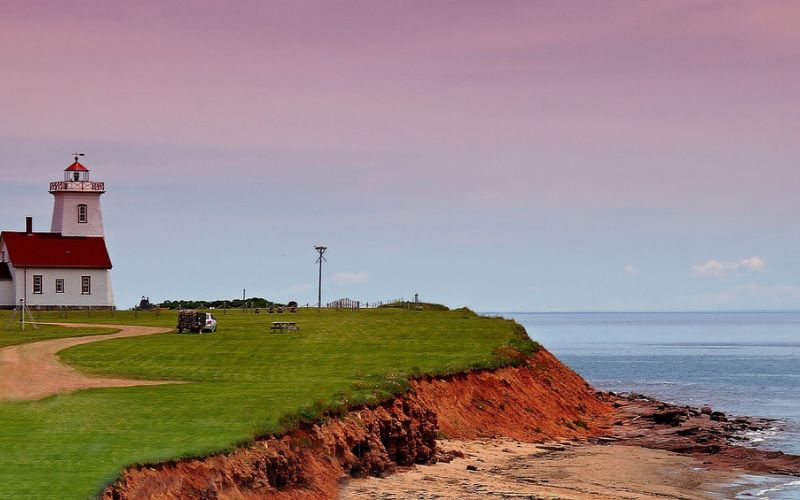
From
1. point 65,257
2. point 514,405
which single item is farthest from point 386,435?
point 65,257

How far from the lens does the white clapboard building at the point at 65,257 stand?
105 metres

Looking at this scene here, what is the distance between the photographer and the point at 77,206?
365 feet

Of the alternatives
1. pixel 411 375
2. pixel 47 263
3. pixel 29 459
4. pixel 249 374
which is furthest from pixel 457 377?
pixel 47 263

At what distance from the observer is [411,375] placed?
4619cm

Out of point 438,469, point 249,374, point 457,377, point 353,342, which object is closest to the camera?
point 438,469

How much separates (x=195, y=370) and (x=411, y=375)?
9822 millimetres

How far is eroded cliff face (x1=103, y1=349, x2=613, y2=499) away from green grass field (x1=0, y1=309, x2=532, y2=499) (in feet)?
2.33

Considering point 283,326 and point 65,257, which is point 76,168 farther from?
point 283,326

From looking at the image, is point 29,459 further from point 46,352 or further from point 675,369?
point 675,369

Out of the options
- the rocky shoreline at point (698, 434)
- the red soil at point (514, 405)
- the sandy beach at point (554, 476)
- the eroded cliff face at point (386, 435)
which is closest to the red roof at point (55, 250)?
the rocky shoreline at point (698, 434)

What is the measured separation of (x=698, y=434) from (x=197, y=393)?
2703 cm

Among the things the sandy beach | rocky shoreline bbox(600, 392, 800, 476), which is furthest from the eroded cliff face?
rocky shoreline bbox(600, 392, 800, 476)

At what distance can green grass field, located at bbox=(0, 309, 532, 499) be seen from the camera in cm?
2648

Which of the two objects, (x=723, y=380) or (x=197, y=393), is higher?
(x=197, y=393)
